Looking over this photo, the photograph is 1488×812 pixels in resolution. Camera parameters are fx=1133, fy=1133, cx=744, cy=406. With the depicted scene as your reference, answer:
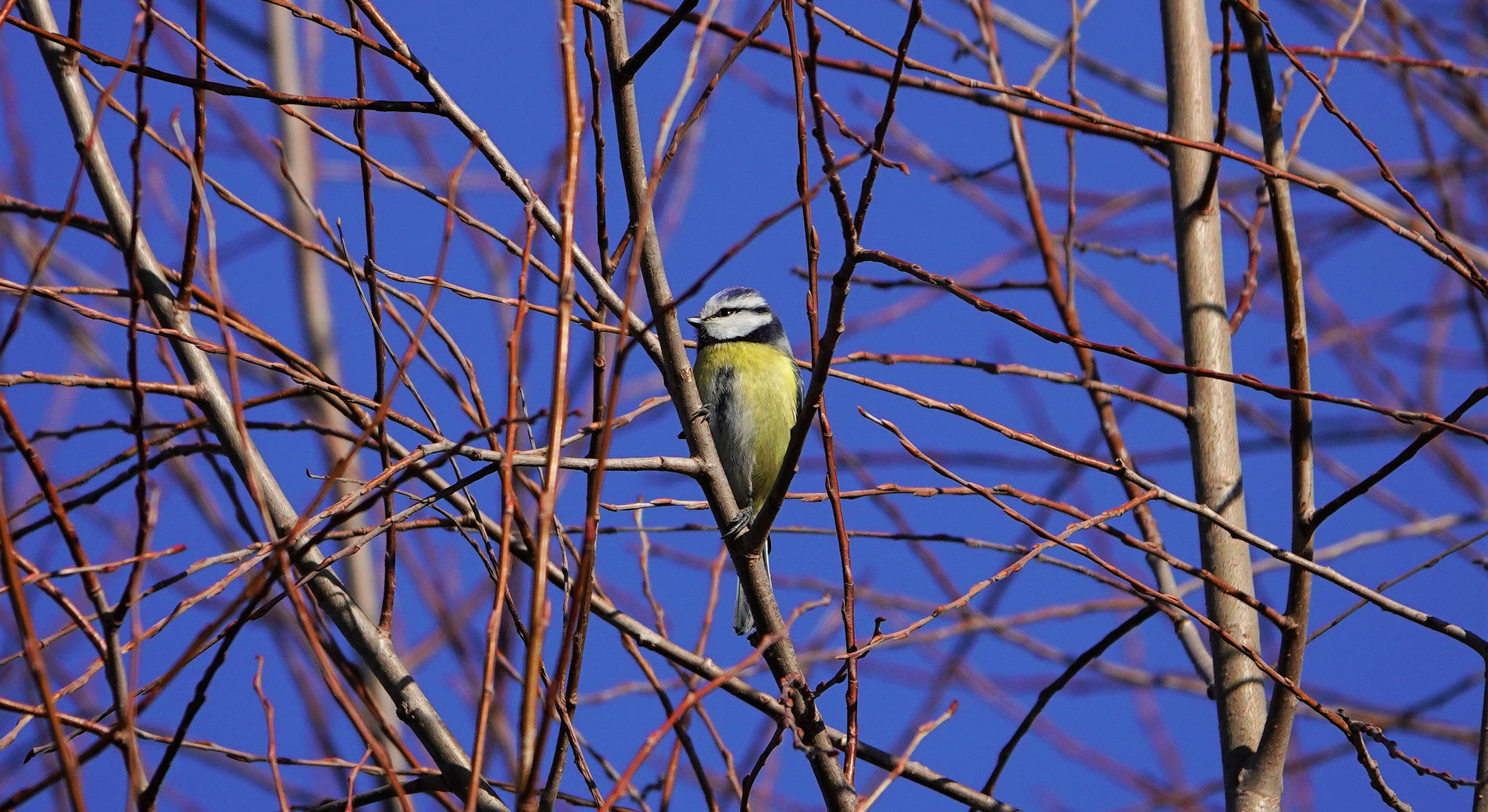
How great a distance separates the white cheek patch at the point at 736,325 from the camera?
189 inches

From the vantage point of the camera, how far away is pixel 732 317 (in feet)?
16.0

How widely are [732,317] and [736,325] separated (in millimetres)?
52

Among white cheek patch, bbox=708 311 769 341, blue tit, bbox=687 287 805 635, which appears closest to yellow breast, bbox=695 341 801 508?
blue tit, bbox=687 287 805 635

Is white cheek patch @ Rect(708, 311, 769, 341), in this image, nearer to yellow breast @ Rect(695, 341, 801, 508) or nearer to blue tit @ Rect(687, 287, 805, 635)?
blue tit @ Rect(687, 287, 805, 635)

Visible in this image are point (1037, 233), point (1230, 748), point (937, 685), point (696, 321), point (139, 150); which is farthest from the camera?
point (696, 321)

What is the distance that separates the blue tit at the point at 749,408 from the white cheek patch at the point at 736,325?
6 centimetres

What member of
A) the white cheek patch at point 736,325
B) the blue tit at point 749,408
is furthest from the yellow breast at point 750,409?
the white cheek patch at point 736,325

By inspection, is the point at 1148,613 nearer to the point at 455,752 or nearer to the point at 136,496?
the point at 455,752

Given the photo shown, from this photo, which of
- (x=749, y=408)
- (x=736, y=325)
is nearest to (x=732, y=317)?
(x=736, y=325)

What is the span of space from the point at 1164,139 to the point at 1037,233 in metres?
1.80

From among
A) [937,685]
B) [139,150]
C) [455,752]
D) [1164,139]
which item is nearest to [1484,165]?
[937,685]

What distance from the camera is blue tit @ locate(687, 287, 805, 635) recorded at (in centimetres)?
448

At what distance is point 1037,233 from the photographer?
3631mm

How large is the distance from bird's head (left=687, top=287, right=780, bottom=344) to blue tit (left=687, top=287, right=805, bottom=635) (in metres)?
0.08
